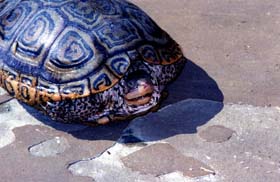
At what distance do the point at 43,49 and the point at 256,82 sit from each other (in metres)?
1.81

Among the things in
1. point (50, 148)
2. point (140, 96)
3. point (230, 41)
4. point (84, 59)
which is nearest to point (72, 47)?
point (84, 59)

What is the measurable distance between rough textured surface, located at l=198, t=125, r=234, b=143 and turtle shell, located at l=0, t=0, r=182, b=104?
612mm

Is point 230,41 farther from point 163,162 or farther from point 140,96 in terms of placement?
point 163,162

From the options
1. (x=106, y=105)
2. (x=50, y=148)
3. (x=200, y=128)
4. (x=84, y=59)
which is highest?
(x=84, y=59)

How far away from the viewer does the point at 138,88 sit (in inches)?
192

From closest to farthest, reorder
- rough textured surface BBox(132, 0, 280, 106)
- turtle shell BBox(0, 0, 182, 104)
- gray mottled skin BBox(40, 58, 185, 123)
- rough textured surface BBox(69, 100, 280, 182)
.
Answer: rough textured surface BBox(69, 100, 280, 182) → turtle shell BBox(0, 0, 182, 104) → gray mottled skin BBox(40, 58, 185, 123) → rough textured surface BBox(132, 0, 280, 106)

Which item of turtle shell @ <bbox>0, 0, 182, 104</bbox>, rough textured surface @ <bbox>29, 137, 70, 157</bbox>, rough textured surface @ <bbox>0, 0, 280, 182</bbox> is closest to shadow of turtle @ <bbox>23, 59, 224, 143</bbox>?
rough textured surface @ <bbox>0, 0, 280, 182</bbox>

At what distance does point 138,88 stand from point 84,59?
0.46m

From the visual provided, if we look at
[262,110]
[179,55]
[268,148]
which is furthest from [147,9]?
[268,148]

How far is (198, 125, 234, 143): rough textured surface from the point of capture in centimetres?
480

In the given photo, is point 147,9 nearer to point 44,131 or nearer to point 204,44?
point 204,44

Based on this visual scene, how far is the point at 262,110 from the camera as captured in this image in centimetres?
510

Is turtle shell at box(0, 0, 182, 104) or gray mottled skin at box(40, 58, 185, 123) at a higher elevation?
turtle shell at box(0, 0, 182, 104)

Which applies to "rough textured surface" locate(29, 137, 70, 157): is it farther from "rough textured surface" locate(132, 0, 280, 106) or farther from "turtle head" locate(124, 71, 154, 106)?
"rough textured surface" locate(132, 0, 280, 106)
